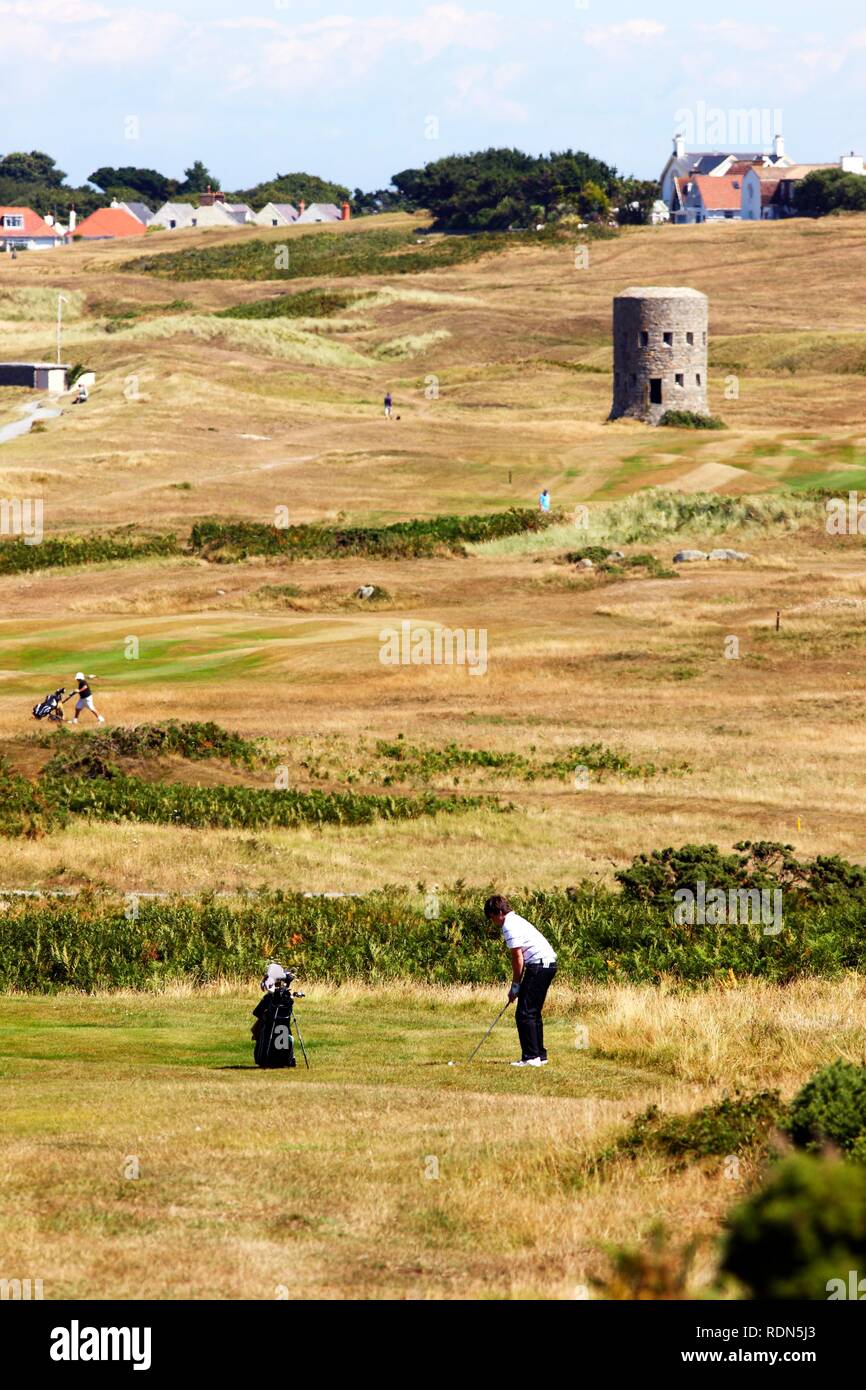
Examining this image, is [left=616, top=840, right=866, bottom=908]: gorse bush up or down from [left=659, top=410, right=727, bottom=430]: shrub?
down

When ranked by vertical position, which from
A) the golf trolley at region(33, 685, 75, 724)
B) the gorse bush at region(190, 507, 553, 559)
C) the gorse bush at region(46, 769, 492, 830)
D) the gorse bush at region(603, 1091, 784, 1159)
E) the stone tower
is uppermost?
the stone tower

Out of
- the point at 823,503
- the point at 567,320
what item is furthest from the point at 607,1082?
the point at 567,320

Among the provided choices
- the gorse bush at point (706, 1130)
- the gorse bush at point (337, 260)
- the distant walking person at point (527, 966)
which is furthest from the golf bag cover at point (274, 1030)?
the gorse bush at point (337, 260)

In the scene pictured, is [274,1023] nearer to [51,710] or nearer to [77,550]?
[51,710]

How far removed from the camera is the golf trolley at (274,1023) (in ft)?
58.2

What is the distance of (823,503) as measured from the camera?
78.8 metres

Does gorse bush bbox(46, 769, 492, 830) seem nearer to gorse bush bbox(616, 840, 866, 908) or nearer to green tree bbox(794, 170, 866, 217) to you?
gorse bush bbox(616, 840, 866, 908)

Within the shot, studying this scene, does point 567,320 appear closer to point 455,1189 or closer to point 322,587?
point 322,587

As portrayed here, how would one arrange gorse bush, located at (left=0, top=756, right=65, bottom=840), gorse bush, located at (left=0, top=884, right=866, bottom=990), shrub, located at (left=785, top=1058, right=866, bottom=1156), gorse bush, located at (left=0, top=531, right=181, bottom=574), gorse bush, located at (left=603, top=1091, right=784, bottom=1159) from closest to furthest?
shrub, located at (left=785, top=1058, right=866, bottom=1156), gorse bush, located at (left=603, top=1091, right=784, bottom=1159), gorse bush, located at (left=0, top=884, right=866, bottom=990), gorse bush, located at (left=0, top=756, right=65, bottom=840), gorse bush, located at (left=0, top=531, right=181, bottom=574)

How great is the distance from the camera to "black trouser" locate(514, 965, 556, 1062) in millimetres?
17453

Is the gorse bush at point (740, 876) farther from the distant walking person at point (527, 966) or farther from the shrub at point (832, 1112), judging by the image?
the shrub at point (832, 1112)

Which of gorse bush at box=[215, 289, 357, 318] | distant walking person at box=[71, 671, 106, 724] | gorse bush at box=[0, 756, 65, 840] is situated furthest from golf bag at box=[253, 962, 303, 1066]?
gorse bush at box=[215, 289, 357, 318]

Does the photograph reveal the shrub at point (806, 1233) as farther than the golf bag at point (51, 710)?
No

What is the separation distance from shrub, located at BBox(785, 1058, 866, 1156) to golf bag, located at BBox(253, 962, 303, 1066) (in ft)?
19.7
